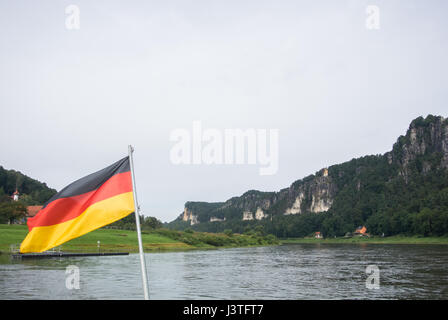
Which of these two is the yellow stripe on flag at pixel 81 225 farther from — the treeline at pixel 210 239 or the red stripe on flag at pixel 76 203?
the treeline at pixel 210 239

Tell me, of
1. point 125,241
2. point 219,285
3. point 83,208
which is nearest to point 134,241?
point 125,241

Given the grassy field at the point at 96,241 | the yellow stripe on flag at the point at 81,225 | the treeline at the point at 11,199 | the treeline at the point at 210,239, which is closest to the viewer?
the yellow stripe on flag at the point at 81,225

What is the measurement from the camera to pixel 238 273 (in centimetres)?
4231

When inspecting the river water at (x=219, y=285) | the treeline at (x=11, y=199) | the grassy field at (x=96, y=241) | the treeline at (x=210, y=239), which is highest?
the treeline at (x=11, y=199)

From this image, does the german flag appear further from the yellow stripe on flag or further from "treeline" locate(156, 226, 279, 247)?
"treeline" locate(156, 226, 279, 247)

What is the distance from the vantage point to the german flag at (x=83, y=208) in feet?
28.5

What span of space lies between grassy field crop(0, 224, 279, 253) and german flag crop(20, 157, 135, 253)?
59.9 metres

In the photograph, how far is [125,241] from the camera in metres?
86.8

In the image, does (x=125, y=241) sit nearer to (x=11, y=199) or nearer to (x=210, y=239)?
(x=210, y=239)

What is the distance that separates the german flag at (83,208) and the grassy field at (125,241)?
2358 inches

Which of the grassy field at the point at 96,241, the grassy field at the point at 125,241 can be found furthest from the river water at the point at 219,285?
the grassy field at the point at 125,241

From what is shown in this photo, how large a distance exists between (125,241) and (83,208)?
81188 millimetres
